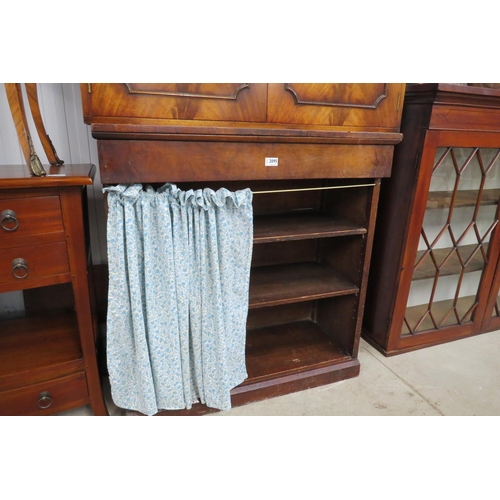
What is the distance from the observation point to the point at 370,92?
1399 mm

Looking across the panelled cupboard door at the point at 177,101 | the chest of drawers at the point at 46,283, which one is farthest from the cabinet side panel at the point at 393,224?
the chest of drawers at the point at 46,283

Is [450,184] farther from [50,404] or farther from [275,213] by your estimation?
[50,404]

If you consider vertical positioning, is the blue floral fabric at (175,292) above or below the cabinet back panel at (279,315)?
above

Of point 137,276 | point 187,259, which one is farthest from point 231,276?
point 137,276

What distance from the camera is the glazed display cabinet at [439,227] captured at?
5.39ft

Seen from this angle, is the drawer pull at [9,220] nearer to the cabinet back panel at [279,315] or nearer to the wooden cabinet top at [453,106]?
the cabinet back panel at [279,315]

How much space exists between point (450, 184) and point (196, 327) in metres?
1.43

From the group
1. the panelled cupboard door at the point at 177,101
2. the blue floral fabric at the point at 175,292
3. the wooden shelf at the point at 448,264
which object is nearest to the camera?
the panelled cupboard door at the point at 177,101

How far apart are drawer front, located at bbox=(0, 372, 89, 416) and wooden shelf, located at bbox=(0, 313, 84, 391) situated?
3cm

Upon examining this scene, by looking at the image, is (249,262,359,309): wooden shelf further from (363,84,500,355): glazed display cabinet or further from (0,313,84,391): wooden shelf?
(0,313,84,391): wooden shelf

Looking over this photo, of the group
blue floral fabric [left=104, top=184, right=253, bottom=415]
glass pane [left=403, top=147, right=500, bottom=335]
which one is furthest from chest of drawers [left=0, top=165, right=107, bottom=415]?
glass pane [left=403, top=147, right=500, bottom=335]

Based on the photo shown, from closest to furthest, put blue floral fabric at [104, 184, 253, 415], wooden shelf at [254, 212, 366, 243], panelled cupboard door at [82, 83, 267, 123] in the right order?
panelled cupboard door at [82, 83, 267, 123]
blue floral fabric at [104, 184, 253, 415]
wooden shelf at [254, 212, 366, 243]

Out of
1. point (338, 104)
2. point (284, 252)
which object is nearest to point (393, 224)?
point (284, 252)

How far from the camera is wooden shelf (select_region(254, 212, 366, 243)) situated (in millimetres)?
1473
